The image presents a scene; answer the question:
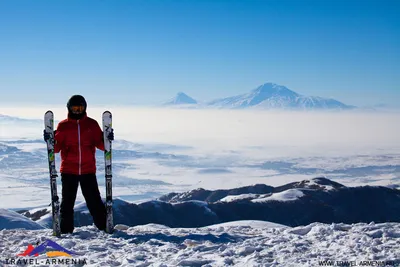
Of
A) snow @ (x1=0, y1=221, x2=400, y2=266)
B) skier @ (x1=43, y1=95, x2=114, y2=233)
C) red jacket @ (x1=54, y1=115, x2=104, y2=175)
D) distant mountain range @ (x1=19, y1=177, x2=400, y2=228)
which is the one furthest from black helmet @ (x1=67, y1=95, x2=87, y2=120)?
distant mountain range @ (x1=19, y1=177, x2=400, y2=228)

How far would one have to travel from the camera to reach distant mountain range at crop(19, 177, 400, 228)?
11938 centimetres

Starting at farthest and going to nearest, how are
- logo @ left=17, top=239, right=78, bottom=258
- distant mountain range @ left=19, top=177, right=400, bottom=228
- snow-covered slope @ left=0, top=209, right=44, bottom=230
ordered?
distant mountain range @ left=19, top=177, right=400, bottom=228, snow-covered slope @ left=0, top=209, right=44, bottom=230, logo @ left=17, top=239, right=78, bottom=258

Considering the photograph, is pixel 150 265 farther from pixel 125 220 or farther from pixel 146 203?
pixel 146 203

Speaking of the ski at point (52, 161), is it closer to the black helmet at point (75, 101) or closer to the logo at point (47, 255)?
the black helmet at point (75, 101)

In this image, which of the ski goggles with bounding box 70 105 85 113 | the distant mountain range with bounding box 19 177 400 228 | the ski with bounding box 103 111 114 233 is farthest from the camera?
the distant mountain range with bounding box 19 177 400 228

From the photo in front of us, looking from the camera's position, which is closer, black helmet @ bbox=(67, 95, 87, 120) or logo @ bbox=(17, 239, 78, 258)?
logo @ bbox=(17, 239, 78, 258)

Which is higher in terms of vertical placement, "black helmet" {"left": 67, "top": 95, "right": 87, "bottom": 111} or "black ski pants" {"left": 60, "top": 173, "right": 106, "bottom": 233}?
"black helmet" {"left": 67, "top": 95, "right": 87, "bottom": 111}

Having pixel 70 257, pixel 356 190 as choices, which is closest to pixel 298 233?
pixel 70 257

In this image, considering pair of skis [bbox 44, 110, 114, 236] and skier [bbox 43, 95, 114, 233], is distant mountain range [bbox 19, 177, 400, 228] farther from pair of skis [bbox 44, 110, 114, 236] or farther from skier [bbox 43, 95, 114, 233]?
skier [bbox 43, 95, 114, 233]

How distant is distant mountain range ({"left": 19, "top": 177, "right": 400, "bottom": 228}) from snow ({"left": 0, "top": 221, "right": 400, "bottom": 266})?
3817 inches

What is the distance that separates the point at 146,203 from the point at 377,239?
118 meters

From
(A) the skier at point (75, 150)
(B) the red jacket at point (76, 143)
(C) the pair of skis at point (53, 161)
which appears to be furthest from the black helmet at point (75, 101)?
(C) the pair of skis at point (53, 161)

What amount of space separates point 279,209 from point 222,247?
425 feet

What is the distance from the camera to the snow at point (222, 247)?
870 cm
